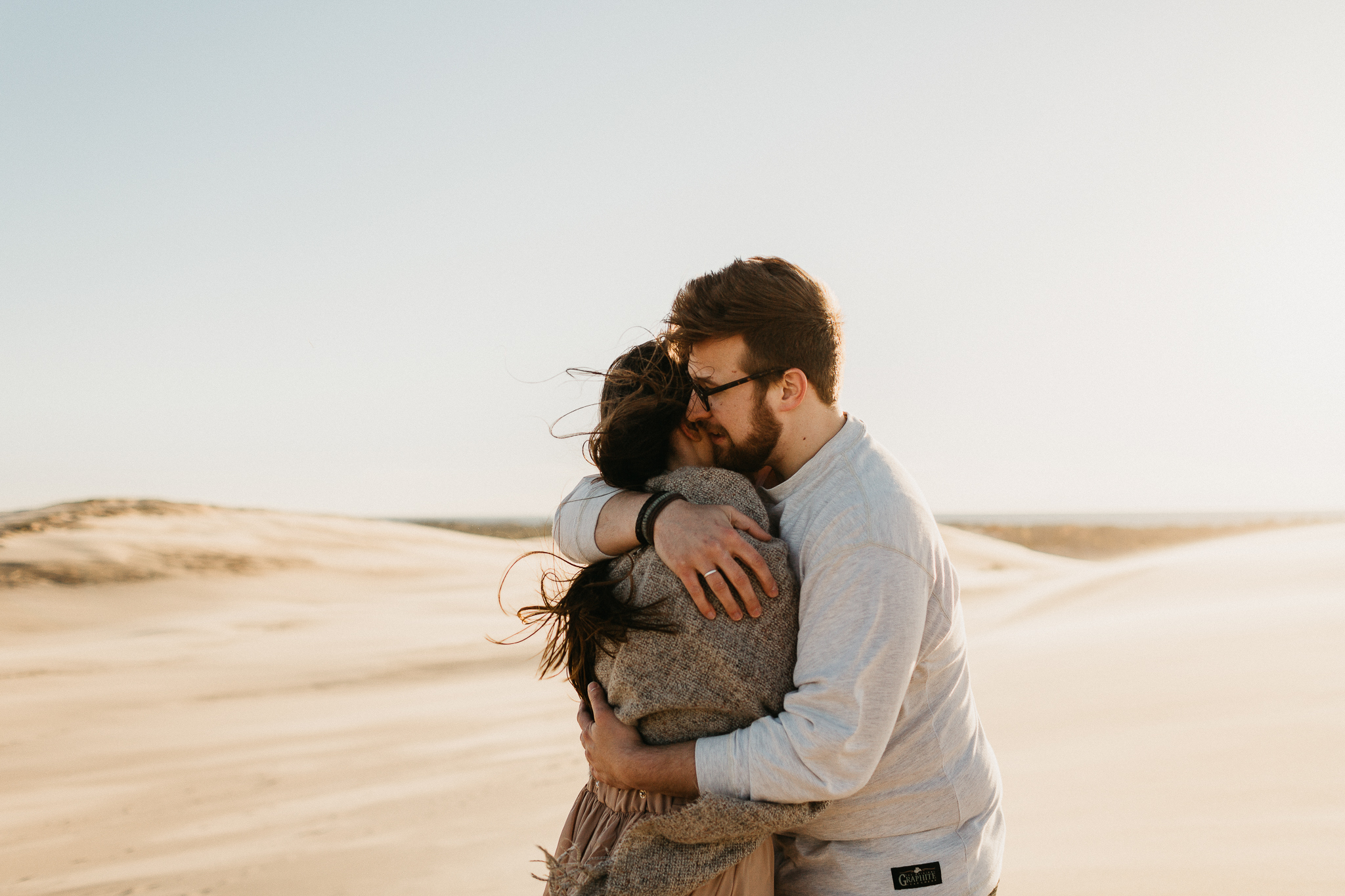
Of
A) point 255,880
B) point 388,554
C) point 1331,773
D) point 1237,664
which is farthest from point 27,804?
point 388,554

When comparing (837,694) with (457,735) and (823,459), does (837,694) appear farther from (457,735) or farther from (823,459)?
(457,735)

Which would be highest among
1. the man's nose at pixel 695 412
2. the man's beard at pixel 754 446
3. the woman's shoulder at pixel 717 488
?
the man's nose at pixel 695 412

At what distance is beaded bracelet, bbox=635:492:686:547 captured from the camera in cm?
223

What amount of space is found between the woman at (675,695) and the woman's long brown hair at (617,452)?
0.01 metres

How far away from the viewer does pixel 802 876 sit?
2299mm

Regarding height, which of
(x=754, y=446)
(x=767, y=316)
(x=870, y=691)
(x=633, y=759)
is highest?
(x=767, y=316)

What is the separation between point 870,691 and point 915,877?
0.53 meters

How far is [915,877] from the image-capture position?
2162 mm

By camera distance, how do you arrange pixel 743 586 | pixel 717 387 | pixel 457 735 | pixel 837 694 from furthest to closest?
pixel 457 735
pixel 717 387
pixel 743 586
pixel 837 694

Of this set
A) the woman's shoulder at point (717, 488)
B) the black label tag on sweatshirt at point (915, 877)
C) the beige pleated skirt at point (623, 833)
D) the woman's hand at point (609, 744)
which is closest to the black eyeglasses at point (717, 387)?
the woman's shoulder at point (717, 488)

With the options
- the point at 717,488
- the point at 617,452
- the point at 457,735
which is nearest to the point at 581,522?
the point at 617,452

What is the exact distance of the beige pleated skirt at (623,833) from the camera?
2121 millimetres

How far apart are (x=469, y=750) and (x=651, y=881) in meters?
5.27

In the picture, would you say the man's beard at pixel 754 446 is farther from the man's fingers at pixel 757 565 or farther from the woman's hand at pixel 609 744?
the woman's hand at pixel 609 744
